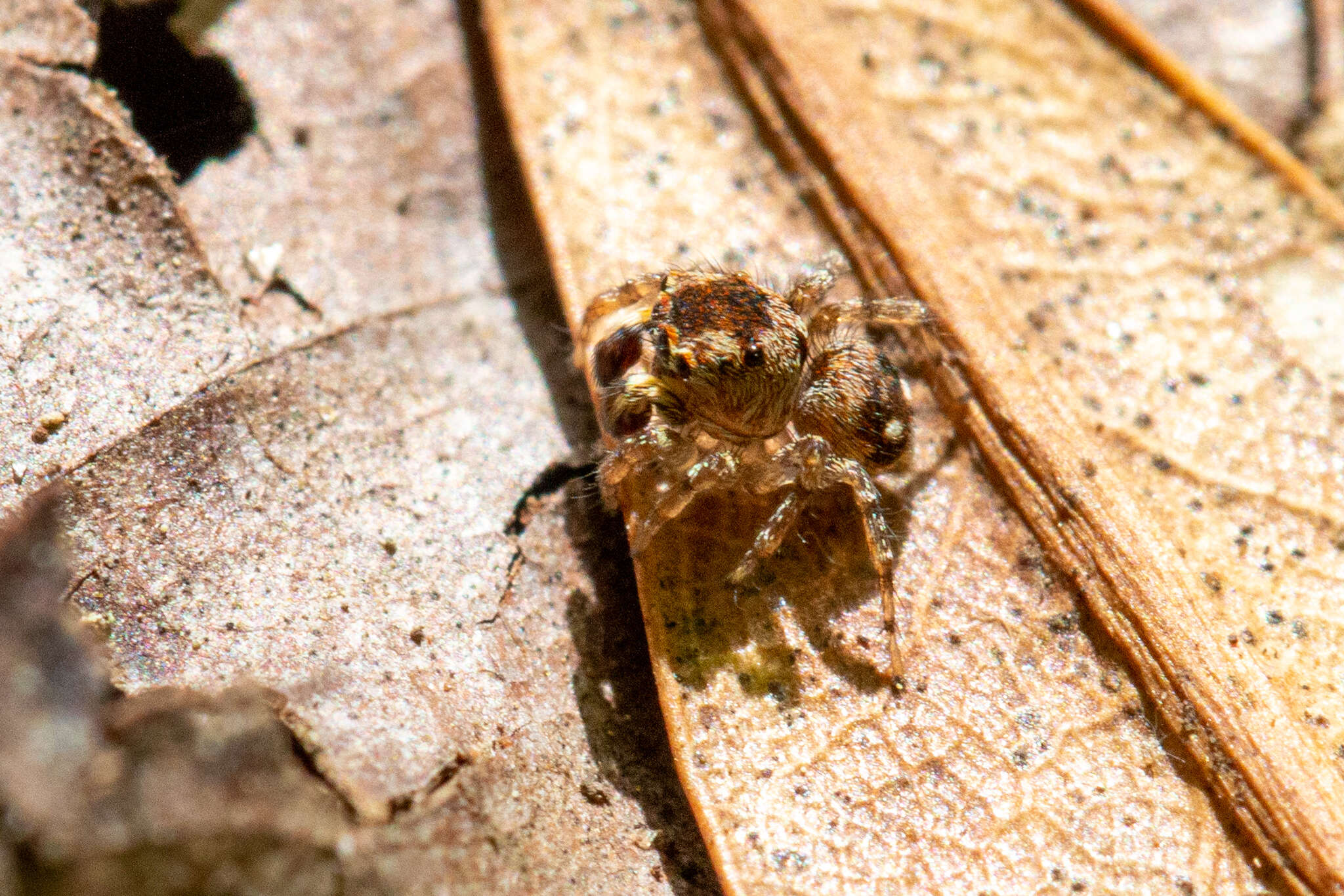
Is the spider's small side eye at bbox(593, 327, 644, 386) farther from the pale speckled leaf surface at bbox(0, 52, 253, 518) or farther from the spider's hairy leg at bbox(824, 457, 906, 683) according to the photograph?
the pale speckled leaf surface at bbox(0, 52, 253, 518)

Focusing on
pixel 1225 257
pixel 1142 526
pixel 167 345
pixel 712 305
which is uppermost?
pixel 167 345

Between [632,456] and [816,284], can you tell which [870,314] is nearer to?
[816,284]

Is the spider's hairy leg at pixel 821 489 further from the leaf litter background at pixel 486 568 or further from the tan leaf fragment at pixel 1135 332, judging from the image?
the tan leaf fragment at pixel 1135 332

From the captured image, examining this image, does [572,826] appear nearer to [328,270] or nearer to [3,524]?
[3,524]

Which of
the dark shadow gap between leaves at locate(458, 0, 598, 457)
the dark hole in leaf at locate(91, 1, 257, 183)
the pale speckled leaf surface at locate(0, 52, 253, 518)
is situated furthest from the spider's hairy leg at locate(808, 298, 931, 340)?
the dark hole in leaf at locate(91, 1, 257, 183)

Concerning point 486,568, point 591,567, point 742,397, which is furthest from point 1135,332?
point 486,568

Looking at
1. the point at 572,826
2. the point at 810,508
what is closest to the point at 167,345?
the point at 572,826

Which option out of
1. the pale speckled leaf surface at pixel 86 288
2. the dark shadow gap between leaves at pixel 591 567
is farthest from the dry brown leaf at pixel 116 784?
the dark shadow gap between leaves at pixel 591 567
